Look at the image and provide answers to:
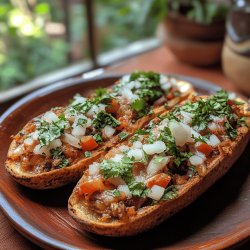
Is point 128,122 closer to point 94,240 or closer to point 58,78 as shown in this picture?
point 94,240

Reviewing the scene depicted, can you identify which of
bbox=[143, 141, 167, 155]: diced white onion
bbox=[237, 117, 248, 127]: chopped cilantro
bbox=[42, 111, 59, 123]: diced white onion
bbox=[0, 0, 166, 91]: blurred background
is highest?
bbox=[143, 141, 167, 155]: diced white onion

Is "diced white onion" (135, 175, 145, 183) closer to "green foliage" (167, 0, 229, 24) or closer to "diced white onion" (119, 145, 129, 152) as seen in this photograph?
"diced white onion" (119, 145, 129, 152)

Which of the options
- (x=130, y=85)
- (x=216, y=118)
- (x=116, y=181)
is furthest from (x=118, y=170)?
(x=130, y=85)

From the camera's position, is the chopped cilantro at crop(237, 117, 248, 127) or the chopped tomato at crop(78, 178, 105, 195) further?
the chopped cilantro at crop(237, 117, 248, 127)

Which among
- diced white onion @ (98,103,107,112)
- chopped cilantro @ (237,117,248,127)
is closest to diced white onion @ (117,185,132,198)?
diced white onion @ (98,103,107,112)

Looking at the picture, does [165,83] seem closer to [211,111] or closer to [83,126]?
[211,111]
